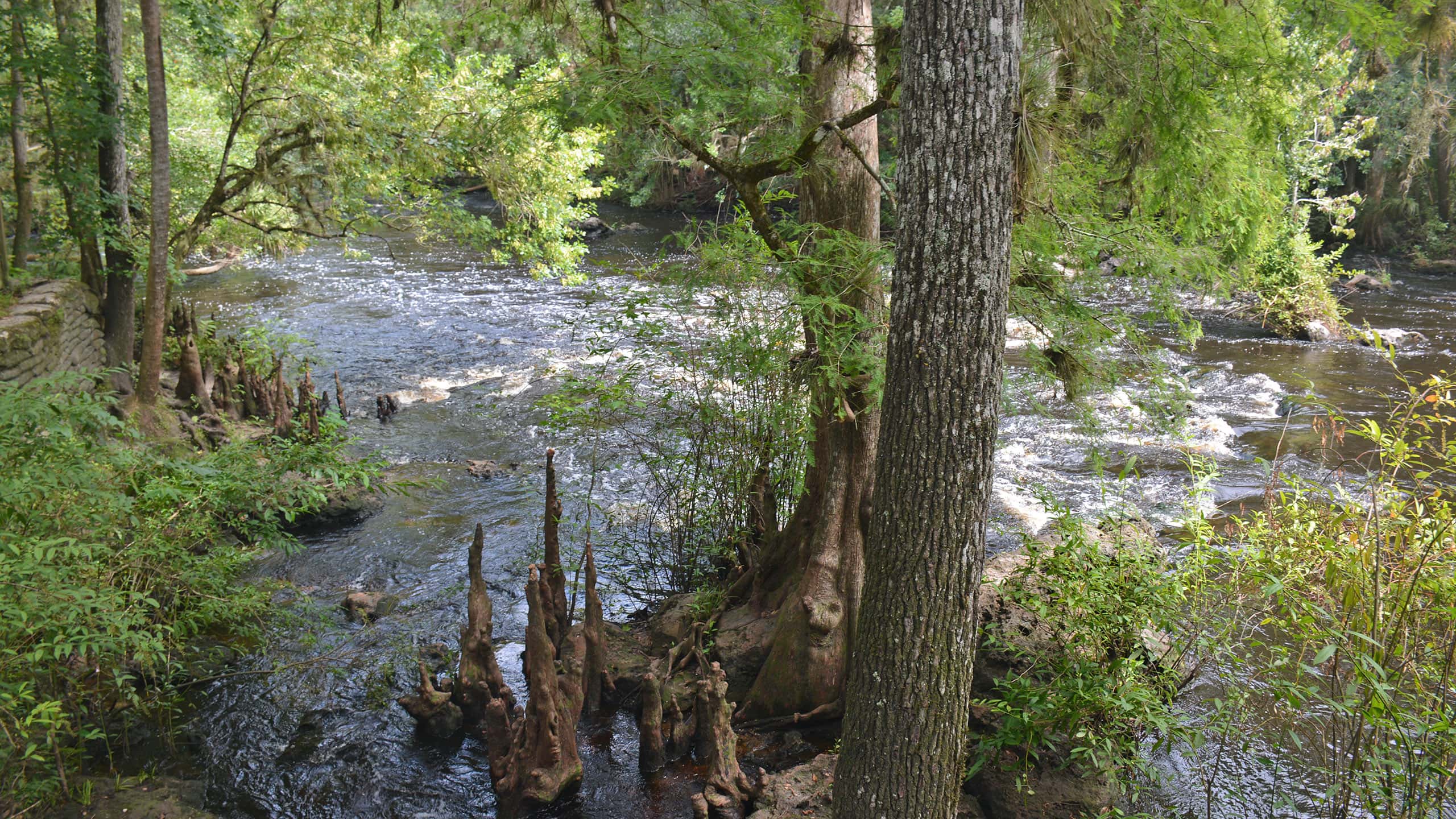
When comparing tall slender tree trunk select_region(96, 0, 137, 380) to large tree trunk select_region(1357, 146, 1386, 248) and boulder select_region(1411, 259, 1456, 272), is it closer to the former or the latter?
boulder select_region(1411, 259, 1456, 272)

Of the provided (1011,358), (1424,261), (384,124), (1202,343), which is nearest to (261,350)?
(384,124)

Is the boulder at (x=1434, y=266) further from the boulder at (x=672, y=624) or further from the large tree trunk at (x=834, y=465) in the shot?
the boulder at (x=672, y=624)

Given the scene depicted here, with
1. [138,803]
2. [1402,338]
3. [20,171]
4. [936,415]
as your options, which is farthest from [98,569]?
[1402,338]

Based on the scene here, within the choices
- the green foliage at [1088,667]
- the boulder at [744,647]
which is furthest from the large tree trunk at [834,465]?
the green foliage at [1088,667]

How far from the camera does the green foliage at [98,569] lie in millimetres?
3781

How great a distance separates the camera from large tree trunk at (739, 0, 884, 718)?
517 centimetres

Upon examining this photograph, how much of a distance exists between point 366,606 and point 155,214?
15.6ft

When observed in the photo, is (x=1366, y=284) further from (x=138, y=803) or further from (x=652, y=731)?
(x=138, y=803)

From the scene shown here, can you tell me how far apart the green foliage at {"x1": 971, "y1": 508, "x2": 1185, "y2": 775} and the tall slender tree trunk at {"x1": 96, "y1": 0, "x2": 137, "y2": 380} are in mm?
8866

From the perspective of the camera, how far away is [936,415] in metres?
3.34

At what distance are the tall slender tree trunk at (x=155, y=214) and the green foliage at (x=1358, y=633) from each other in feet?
30.4

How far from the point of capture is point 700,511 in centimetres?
670

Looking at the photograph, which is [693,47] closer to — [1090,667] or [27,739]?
[1090,667]

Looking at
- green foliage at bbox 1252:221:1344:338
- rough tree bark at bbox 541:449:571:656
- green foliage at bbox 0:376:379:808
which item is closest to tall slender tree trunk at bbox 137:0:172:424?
green foliage at bbox 0:376:379:808
